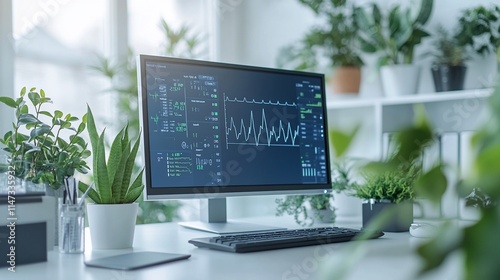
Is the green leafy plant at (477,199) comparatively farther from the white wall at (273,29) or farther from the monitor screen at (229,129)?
the white wall at (273,29)

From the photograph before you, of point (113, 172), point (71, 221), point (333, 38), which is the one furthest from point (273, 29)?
point (71, 221)

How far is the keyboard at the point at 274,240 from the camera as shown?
1.35 meters

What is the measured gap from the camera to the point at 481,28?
112 inches

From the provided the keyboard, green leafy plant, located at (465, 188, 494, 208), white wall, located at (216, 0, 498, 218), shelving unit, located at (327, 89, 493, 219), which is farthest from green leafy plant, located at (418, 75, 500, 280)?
white wall, located at (216, 0, 498, 218)

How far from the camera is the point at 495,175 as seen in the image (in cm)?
23

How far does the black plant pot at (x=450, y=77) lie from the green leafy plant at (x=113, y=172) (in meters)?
1.85

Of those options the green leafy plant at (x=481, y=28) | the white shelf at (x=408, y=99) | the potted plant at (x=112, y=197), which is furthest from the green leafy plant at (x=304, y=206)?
the green leafy plant at (x=481, y=28)

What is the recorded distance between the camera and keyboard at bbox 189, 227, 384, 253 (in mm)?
1354

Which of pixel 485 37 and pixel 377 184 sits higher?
pixel 485 37

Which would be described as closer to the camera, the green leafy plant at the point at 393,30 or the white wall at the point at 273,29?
A: the green leafy plant at the point at 393,30

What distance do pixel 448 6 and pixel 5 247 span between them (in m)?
2.53

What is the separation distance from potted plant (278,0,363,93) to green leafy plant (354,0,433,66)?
9 cm

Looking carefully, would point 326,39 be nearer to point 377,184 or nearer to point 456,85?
point 456,85

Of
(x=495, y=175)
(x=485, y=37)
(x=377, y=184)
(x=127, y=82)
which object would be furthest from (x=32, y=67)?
(x=495, y=175)
